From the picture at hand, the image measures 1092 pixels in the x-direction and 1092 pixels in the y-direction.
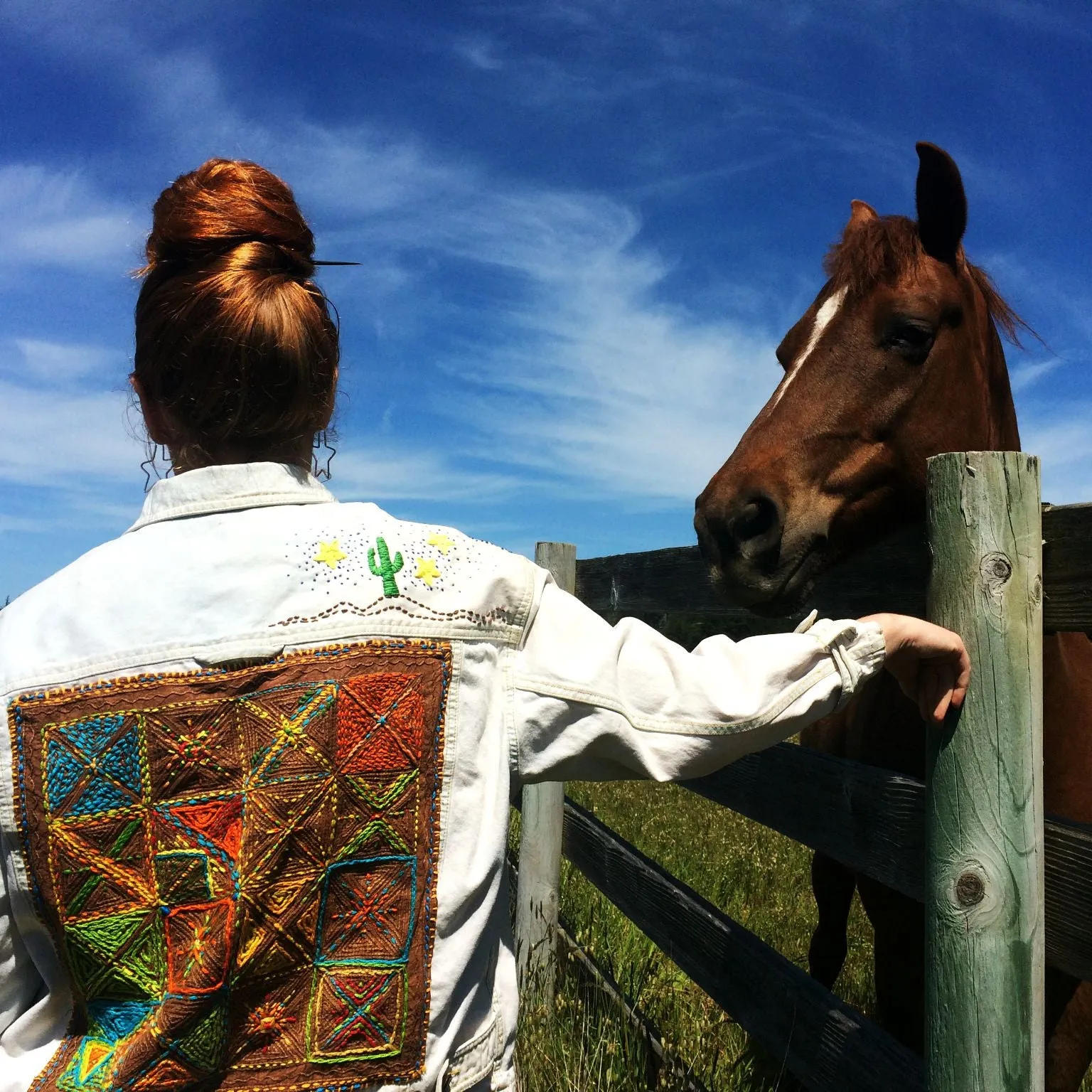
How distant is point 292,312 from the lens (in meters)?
1.35

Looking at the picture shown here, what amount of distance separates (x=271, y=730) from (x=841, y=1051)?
1534 millimetres

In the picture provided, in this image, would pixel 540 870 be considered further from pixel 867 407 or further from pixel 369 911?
pixel 369 911

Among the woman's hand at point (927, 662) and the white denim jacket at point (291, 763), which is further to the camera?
the woman's hand at point (927, 662)

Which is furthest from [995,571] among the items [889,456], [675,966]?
[675,966]

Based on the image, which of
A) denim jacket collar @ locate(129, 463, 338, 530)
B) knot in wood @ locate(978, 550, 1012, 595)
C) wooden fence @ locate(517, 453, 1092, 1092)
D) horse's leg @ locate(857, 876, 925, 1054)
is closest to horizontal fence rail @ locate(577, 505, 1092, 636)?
wooden fence @ locate(517, 453, 1092, 1092)

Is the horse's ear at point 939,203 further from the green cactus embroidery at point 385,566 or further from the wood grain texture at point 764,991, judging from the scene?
the green cactus embroidery at point 385,566

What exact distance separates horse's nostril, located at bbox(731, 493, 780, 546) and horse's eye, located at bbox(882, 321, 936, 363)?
62cm

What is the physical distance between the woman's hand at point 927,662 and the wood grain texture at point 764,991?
2.38 ft

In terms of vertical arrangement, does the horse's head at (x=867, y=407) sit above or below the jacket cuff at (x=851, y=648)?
above

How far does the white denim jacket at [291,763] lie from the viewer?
1.21 m

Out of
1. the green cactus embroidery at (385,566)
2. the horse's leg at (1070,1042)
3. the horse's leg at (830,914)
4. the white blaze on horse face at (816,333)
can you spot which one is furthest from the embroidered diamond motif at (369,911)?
the horse's leg at (830,914)

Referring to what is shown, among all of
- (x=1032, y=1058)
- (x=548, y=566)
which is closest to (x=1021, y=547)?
(x=1032, y=1058)

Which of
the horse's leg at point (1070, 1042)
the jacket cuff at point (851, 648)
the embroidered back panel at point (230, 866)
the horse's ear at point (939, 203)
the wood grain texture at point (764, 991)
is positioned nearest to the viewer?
the embroidered back panel at point (230, 866)

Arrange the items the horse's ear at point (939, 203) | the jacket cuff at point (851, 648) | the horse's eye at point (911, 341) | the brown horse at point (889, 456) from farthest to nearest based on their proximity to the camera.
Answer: the horse's ear at point (939, 203) < the horse's eye at point (911, 341) < the brown horse at point (889, 456) < the jacket cuff at point (851, 648)
